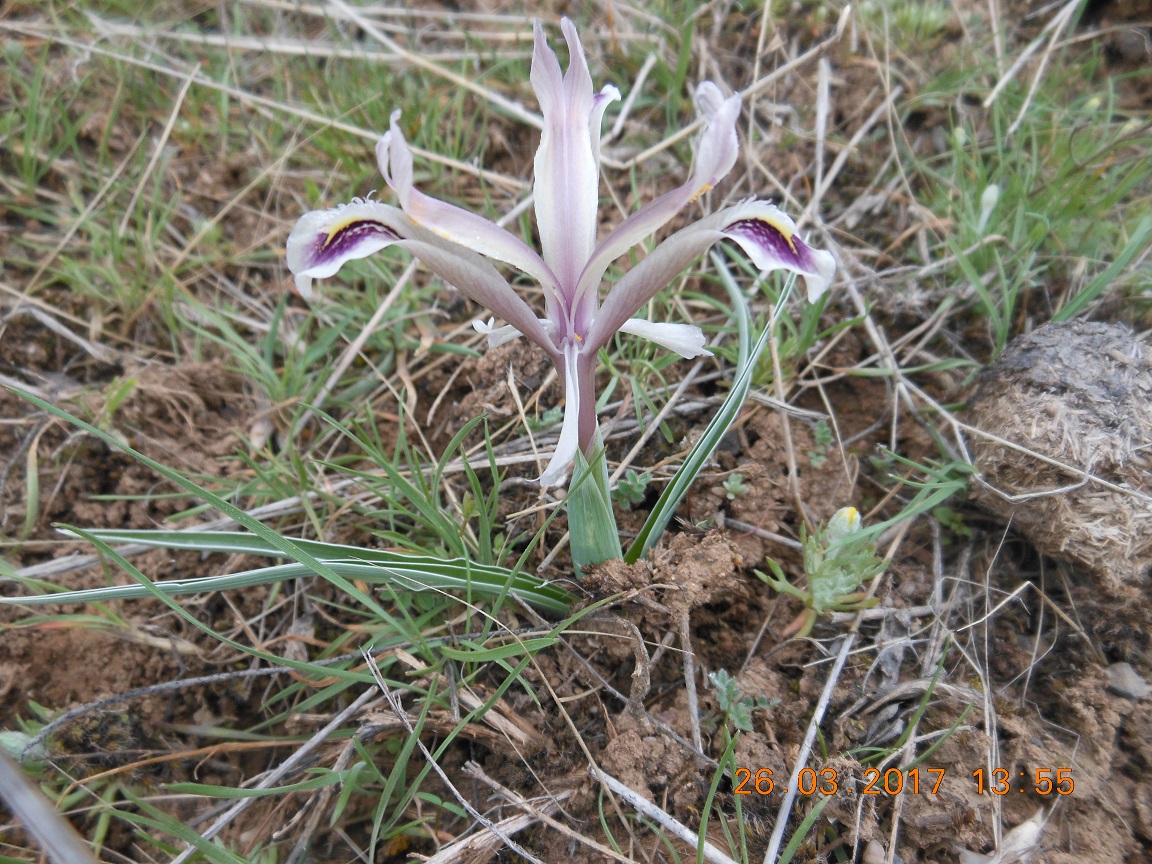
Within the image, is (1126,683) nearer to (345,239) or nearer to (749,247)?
(749,247)

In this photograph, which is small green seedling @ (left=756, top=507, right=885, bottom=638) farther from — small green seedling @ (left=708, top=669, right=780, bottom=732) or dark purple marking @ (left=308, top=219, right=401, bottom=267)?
dark purple marking @ (left=308, top=219, right=401, bottom=267)

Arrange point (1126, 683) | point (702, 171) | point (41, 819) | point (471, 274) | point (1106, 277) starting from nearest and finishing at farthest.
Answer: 1. point (41, 819)
2. point (702, 171)
3. point (471, 274)
4. point (1126, 683)
5. point (1106, 277)

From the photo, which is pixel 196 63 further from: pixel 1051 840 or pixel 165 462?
pixel 1051 840

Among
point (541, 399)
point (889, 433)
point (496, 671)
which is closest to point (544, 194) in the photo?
point (541, 399)

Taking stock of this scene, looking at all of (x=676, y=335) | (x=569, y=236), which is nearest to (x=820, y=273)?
(x=676, y=335)

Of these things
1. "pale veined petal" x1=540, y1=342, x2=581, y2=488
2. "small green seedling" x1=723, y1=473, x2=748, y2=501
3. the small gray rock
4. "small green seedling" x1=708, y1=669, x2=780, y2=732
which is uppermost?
"pale veined petal" x1=540, y1=342, x2=581, y2=488

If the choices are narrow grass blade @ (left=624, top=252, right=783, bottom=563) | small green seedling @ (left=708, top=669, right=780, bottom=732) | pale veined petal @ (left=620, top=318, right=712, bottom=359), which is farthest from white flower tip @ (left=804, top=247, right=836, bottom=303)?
small green seedling @ (left=708, top=669, right=780, bottom=732)
